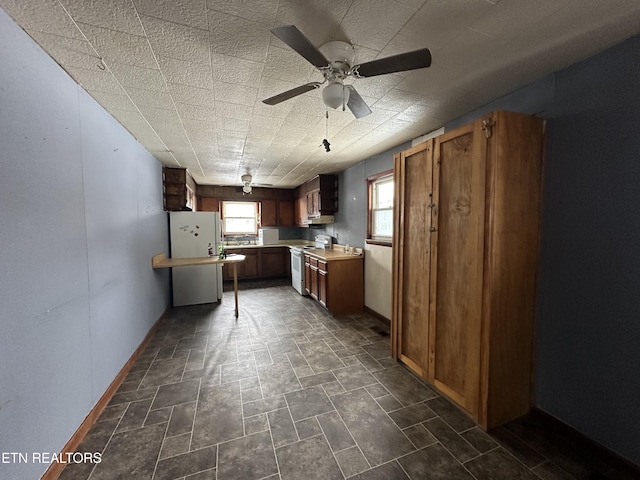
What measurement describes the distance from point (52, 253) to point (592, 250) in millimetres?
3265

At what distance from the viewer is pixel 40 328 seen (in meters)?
1.32

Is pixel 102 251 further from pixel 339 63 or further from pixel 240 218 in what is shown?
pixel 240 218

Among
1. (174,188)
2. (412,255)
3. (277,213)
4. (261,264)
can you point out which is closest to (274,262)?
(261,264)

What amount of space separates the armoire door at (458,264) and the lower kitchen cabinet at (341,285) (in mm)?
1837

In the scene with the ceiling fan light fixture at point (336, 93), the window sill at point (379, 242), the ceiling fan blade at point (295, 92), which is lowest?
the window sill at point (379, 242)

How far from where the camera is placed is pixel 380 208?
3693mm

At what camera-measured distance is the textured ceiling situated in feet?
3.81

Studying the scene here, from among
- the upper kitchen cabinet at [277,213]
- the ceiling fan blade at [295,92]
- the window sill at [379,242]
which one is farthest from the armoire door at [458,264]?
the upper kitchen cabinet at [277,213]

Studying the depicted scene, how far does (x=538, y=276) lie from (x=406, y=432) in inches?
57.9

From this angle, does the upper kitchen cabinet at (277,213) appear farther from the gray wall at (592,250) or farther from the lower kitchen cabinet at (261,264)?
the gray wall at (592,250)

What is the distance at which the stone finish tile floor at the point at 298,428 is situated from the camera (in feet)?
4.66

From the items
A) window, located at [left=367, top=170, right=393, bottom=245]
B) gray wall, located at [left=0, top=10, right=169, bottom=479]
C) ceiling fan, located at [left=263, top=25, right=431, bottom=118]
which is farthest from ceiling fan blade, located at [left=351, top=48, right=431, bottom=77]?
window, located at [left=367, top=170, right=393, bottom=245]

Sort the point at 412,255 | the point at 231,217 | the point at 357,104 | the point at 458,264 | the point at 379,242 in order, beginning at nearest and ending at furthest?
the point at 357,104 → the point at 458,264 → the point at 412,255 → the point at 379,242 → the point at 231,217

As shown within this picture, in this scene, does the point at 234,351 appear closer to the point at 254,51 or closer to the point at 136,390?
the point at 136,390
